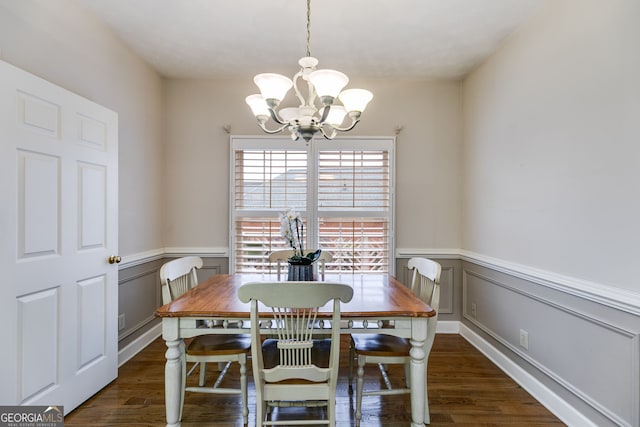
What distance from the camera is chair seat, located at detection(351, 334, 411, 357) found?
5.92 feet

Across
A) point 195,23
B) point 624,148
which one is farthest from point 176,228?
point 624,148

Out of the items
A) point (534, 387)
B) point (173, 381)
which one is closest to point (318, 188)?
point (173, 381)

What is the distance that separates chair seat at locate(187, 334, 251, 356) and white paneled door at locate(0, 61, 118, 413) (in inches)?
30.5

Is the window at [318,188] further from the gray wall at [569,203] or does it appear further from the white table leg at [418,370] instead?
the white table leg at [418,370]

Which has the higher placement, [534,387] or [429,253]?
[429,253]

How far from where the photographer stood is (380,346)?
6.19 ft

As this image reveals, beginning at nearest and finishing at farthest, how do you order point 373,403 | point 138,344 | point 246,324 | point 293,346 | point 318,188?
1. point 293,346
2. point 246,324
3. point 373,403
4. point 138,344
5. point 318,188

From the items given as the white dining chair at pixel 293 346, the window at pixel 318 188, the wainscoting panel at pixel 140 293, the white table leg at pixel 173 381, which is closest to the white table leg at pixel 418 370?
the white dining chair at pixel 293 346

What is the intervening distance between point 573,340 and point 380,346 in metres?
1.15

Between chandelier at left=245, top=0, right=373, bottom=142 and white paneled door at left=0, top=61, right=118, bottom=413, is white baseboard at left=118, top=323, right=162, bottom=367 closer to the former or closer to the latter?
white paneled door at left=0, top=61, right=118, bottom=413

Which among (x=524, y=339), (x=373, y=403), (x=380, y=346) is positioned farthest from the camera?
(x=524, y=339)

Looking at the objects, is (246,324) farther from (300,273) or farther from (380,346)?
(380,346)

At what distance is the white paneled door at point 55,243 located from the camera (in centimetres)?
158

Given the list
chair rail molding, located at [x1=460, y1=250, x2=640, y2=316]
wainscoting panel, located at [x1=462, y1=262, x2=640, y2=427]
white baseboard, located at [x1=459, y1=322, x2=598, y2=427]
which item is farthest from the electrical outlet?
chair rail molding, located at [x1=460, y1=250, x2=640, y2=316]
